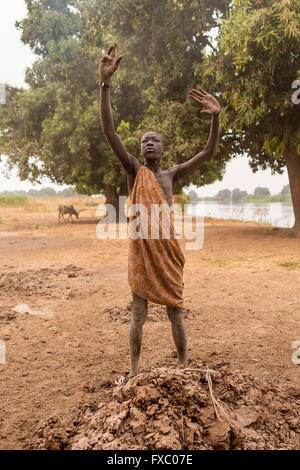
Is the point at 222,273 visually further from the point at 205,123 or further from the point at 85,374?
the point at 205,123

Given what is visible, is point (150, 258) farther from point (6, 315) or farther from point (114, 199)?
point (114, 199)

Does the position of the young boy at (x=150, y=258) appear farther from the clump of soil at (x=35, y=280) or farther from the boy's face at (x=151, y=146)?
the clump of soil at (x=35, y=280)

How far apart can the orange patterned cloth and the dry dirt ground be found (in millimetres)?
784

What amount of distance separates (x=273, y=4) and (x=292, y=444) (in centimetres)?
802

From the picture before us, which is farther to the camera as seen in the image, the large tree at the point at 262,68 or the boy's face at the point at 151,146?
the large tree at the point at 262,68

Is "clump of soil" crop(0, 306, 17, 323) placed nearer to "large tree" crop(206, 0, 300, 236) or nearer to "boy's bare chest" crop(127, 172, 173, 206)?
"boy's bare chest" crop(127, 172, 173, 206)

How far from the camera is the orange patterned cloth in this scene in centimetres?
291

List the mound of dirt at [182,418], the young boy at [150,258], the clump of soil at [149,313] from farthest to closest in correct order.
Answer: the clump of soil at [149,313] < the young boy at [150,258] < the mound of dirt at [182,418]

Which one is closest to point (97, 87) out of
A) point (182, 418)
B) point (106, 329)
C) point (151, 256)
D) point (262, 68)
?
point (262, 68)

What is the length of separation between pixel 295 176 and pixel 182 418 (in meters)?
11.0

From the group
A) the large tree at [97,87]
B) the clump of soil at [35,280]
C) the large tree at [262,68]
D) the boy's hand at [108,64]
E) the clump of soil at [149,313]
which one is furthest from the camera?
the large tree at [97,87]

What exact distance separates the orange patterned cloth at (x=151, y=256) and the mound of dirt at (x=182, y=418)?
0.56 m

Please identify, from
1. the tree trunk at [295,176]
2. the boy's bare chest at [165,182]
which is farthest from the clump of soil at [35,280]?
the tree trunk at [295,176]

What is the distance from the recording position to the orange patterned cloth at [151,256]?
291 centimetres
